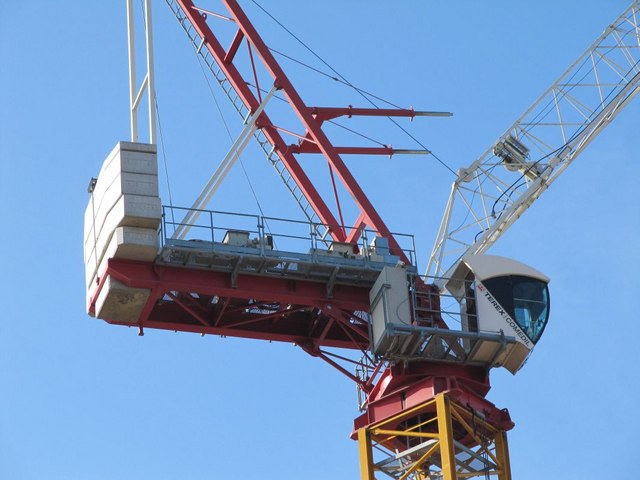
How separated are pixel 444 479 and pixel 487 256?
28.9ft

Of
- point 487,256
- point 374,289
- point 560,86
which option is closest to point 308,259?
point 374,289

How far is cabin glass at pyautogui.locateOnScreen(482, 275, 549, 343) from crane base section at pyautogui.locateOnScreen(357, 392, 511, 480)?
12.0ft

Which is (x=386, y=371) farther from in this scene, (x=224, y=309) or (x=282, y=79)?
(x=282, y=79)

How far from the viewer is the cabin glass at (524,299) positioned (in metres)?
69.2

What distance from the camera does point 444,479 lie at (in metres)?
65.1

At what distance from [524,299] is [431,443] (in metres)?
6.17

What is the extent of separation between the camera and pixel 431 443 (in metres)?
67.4

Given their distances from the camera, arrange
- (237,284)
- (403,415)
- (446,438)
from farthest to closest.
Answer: (403,415) < (237,284) < (446,438)

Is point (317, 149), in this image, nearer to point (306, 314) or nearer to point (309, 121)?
point (309, 121)

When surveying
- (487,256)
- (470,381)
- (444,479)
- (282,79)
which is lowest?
(444,479)

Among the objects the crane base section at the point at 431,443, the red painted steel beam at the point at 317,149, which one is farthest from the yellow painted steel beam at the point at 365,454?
the red painted steel beam at the point at 317,149

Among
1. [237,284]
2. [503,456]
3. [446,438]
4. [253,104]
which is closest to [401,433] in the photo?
[446,438]

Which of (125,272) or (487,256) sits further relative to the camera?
(487,256)

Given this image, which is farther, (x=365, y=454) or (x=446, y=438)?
(x=365, y=454)
